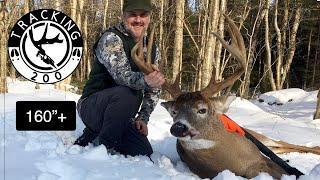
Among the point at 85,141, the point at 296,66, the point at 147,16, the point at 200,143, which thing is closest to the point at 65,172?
the point at 200,143

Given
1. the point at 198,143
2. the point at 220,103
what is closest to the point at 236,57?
the point at 220,103

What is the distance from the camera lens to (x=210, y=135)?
13.1 ft

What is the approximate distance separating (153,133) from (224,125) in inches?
66.9

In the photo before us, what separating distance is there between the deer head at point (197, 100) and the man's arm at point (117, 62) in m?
0.13

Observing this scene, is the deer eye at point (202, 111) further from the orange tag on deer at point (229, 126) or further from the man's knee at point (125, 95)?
the man's knee at point (125, 95)

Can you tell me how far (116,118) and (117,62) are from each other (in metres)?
0.49

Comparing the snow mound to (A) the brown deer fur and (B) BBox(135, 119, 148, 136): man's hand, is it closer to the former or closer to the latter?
(B) BBox(135, 119, 148, 136): man's hand

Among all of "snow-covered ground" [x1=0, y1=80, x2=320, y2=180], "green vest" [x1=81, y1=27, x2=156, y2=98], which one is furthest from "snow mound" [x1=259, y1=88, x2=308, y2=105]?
"green vest" [x1=81, y1=27, x2=156, y2=98]

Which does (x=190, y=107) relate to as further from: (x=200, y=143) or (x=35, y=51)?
(x=35, y=51)

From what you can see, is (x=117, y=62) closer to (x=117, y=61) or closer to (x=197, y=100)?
(x=117, y=61)

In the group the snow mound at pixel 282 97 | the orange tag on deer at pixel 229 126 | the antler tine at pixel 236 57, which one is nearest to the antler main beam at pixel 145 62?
the antler tine at pixel 236 57

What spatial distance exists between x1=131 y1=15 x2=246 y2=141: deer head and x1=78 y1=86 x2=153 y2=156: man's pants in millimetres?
324

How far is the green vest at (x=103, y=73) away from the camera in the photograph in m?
4.40

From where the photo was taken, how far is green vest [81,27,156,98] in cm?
440
